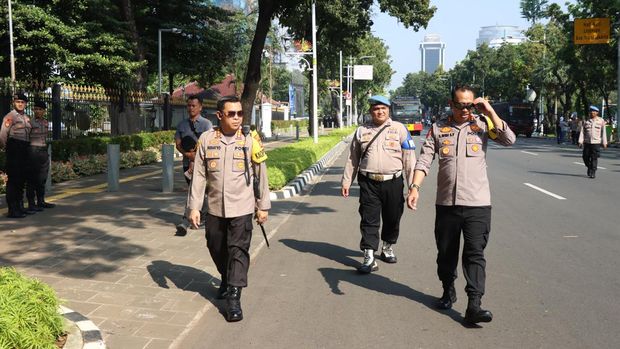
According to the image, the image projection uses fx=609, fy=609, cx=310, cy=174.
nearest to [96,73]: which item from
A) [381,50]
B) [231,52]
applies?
[231,52]

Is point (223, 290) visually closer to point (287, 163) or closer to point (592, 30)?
point (287, 163)

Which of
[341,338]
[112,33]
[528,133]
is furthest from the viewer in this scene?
[528,133]

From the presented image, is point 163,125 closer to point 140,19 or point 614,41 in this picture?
point 140,19

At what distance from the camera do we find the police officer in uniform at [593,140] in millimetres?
14089

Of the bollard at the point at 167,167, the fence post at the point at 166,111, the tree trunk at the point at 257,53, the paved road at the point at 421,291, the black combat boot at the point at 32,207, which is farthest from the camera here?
the fence post at the point at 166,111

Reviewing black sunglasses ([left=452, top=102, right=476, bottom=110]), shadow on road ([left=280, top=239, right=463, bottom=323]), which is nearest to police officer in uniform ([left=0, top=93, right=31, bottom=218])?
shadow on road ([left=280, top=239, right=463, bottom=323])

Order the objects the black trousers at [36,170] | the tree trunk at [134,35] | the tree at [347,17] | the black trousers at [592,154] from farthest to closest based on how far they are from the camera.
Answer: the tree at [347,17] → the tree trunk at [134,35] → the black trousers at [592,154] → the black trousers at [36,170]

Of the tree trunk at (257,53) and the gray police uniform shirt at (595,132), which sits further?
the gray police uniform shirt at (595,132)

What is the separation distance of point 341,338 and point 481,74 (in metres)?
77.3

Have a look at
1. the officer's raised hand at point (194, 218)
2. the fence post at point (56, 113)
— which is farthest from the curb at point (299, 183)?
the fence post at point (56, 113)

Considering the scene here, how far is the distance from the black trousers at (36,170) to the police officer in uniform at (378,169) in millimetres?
5160

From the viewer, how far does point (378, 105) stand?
19.1 feet

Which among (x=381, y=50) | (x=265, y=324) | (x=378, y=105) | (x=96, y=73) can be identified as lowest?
A: (x=265, y=324)

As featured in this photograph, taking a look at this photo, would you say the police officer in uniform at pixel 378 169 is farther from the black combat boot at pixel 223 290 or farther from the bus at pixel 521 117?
the bus at pixel 521 117
